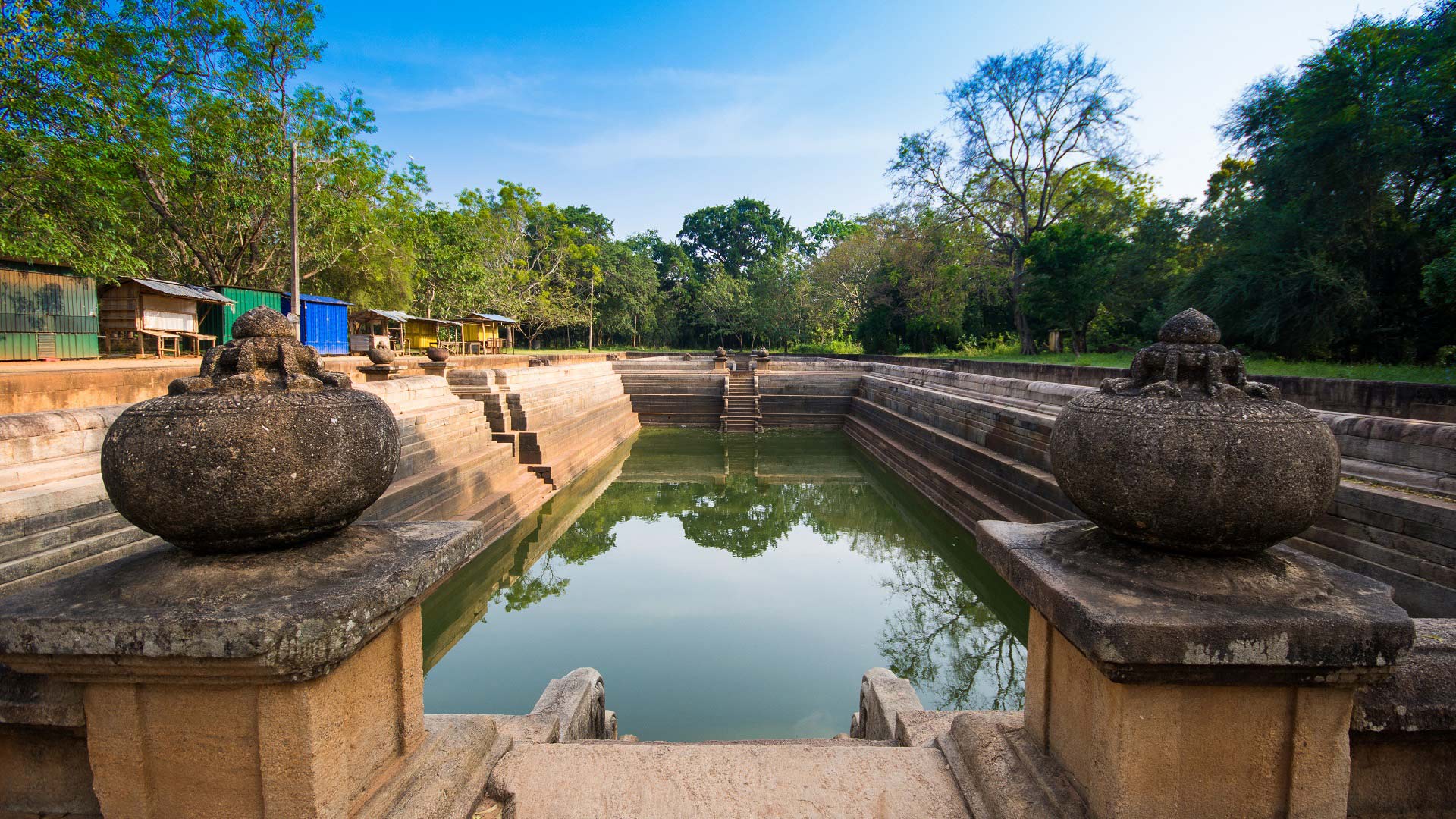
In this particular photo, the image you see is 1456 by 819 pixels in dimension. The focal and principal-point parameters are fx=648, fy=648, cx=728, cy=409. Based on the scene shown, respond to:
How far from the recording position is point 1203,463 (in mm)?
1478

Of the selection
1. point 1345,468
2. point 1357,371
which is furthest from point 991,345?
point 1345,468

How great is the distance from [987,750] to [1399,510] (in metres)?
3.39

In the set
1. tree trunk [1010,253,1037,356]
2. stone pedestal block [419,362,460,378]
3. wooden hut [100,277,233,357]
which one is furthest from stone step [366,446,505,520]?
tree trunk [1010,253,1037,356]

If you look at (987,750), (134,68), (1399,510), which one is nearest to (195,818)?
(987,750)

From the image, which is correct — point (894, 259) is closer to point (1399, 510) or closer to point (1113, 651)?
point (1399, 510)

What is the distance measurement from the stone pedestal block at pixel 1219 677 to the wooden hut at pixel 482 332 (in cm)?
2810

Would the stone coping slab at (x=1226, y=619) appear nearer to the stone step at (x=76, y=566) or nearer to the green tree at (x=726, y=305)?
the stone step at (x=76, y=566)

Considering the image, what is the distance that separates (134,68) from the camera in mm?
13406

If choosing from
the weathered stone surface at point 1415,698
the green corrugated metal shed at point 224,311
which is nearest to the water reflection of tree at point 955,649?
the weathered stone surface at point 1415,698

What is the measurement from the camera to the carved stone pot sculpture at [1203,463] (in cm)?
147

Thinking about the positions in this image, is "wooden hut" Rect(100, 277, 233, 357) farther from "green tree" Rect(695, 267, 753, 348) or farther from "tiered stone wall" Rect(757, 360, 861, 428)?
"green tree" Rect(695, 267, 753, 348)

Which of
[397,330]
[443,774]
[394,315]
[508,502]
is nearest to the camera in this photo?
[443,774]

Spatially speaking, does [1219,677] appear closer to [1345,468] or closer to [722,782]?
[722,782]

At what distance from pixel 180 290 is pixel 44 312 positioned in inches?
111
